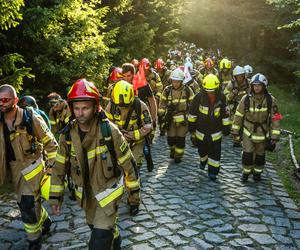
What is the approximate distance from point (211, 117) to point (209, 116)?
53 millimetres

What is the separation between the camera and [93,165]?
4.67 meters

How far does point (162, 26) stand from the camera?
86.5ft

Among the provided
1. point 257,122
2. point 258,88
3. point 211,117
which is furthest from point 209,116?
point 258,88

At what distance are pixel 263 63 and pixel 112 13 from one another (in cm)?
1633

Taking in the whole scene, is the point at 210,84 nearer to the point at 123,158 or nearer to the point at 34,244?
Answer: the point at 123,158

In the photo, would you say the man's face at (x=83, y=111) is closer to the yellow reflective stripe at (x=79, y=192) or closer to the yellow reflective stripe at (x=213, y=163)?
the yellow reflective stripe at (x=79, y=192)

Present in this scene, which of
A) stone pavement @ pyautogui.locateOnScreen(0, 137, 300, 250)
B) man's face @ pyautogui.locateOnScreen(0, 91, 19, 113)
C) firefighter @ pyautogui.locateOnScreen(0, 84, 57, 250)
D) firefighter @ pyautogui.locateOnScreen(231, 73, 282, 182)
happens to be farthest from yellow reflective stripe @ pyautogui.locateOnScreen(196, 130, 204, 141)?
man's face @ pyautogui.locateOnScreen(0, 91, 19, 113)

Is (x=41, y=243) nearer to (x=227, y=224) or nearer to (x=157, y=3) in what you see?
(x=227, y=224)

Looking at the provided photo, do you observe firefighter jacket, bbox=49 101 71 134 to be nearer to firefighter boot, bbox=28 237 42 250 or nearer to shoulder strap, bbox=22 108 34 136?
shoulder strap, bbox=22 108 34 136

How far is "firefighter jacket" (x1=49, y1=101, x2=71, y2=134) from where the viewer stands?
8267 mm

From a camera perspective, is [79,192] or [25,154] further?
[25,154]

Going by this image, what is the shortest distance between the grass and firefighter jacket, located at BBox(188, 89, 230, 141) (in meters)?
1.91

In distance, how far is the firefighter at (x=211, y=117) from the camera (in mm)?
9198

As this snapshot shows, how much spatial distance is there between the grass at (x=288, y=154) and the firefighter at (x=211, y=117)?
5.59ft
